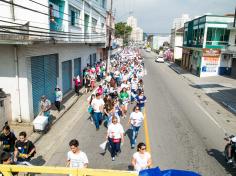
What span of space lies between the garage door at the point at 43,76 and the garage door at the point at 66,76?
2002 millimetres

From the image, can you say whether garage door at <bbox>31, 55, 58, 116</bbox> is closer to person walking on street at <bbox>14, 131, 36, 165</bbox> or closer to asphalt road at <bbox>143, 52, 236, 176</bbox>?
asphalt road at <bbox>143, 52, 236, 176</bbox>

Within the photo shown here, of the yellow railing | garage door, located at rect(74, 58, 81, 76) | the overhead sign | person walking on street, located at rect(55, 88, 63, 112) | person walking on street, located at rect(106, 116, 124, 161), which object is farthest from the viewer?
the overhead sign

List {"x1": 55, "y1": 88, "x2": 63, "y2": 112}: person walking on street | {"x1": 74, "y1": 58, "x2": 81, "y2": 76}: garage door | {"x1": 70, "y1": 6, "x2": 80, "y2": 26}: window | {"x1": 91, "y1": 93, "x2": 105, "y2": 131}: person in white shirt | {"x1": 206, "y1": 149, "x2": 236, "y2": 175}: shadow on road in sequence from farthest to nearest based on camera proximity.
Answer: {"x1": 74, "y1": 58, "x2": 81, "y2": 76}: garage door
{"x1": 70, "y1": 6, "x2": 80, "y2": 26}: window
{"x1": 55, "y1": 88, "x2": 63, "y2": 112}: person walking on street
{"x1": 91, "y1": 93, "x2": 105, "y2": 131}: person in white shirt
{"x1": 206, "y1": 149, "x2": 236, "y2": 175}: shadow on road

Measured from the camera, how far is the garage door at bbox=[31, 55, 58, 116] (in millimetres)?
12734

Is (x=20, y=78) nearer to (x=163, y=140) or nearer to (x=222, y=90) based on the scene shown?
(x=163, y=140)

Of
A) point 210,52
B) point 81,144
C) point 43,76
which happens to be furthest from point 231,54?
point 81,144

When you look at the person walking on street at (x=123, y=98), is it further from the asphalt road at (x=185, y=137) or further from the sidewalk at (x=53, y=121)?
the sidewalk at (x=53, y=121)

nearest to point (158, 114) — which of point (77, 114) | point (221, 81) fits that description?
point (77, 114)

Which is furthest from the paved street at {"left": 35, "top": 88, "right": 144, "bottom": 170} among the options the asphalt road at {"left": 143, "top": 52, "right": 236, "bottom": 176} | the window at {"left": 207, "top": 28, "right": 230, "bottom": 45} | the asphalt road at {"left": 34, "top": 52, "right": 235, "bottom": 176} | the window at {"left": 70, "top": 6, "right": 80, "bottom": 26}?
the window at {"left": 207, "top": 28, "right": 230, "bottom": 45}

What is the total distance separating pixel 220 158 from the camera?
9.07 metres

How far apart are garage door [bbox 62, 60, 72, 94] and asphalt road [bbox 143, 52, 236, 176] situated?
610 cm

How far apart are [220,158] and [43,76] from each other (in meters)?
9.55

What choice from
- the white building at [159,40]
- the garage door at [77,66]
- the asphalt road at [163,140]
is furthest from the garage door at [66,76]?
the white building at [159,40]

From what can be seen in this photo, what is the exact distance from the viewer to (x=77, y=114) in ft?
46.6
